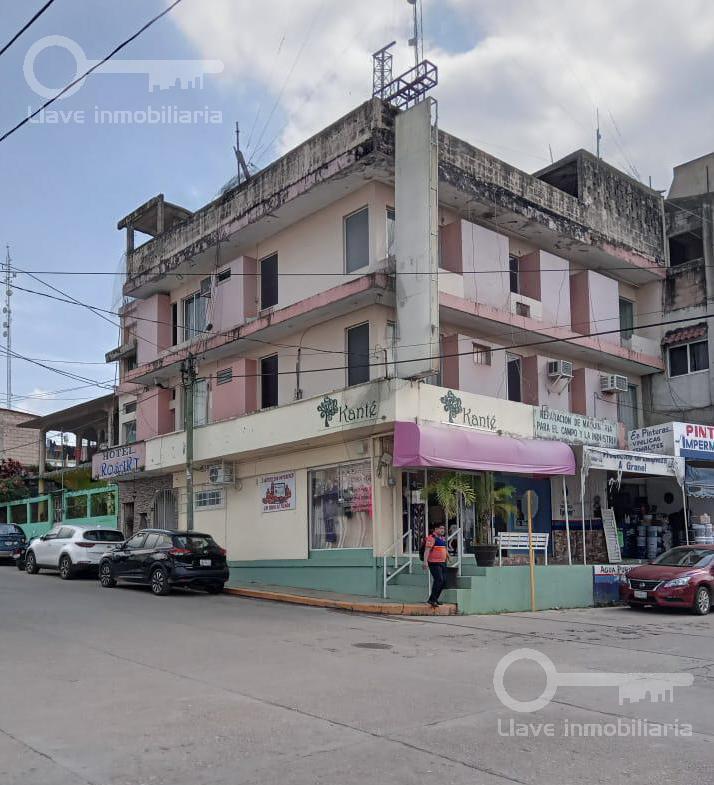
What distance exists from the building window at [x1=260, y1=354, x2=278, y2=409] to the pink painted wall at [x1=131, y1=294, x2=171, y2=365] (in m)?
5.51

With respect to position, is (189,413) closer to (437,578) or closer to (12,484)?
(437,578)

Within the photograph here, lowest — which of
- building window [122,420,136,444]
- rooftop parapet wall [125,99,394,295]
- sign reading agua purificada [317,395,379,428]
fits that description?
sign reading agua purificada [317,395,379,428]

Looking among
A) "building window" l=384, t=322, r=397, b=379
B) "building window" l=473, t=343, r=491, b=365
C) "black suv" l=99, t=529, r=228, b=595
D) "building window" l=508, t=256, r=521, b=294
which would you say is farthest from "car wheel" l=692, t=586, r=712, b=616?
"black suv" l=99, t=529, r=228, b=595

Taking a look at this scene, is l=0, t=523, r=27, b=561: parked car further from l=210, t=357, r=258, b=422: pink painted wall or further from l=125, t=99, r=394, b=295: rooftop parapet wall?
l=210, t=357, r=258, b=422: pink painted wall

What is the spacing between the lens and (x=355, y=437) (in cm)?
Result: 2020

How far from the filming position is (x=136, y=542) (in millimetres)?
20766

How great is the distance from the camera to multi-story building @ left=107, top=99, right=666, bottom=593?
19.5m

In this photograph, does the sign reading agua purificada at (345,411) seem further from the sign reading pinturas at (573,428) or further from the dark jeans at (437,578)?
the sign reading pinturas at (573,428)

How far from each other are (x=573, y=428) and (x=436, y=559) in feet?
25.4

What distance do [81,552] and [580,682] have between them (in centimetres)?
1747

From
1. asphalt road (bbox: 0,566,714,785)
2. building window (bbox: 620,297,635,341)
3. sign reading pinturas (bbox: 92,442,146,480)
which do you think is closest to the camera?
asphalt road (bbox: 0,566,714,785)

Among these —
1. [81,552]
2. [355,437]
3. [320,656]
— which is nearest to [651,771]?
[320,656]

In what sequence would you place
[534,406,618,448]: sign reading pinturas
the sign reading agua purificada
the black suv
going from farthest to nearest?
[534,406,618,448]: sign reading pinturas
the black suv
the sign reading agua purificada

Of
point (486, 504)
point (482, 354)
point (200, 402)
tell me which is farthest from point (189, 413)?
point (486, 504)
